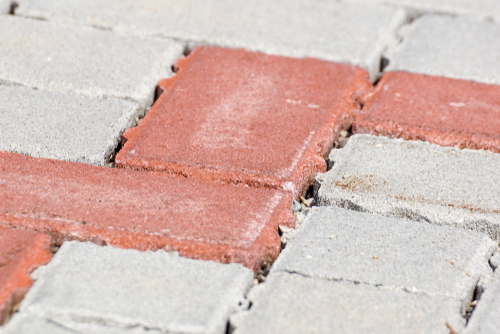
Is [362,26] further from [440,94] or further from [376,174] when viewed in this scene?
[376,174]

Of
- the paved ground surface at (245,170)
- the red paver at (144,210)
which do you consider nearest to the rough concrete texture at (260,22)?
the paved ground surface at (245,170)

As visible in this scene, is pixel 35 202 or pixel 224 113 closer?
pixel 35 202

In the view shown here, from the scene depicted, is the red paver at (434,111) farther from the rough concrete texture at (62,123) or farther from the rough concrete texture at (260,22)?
the rough concrete texture at (62,123)

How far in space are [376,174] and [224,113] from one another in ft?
1.43

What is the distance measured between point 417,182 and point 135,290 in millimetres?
686

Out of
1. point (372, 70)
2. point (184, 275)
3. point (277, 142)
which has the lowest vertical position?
point (184, 275)

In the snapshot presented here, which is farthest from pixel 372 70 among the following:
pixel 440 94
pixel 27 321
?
pixel 27 321

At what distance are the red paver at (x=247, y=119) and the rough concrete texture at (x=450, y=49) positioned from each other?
189mm

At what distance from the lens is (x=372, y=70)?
81.0 inches

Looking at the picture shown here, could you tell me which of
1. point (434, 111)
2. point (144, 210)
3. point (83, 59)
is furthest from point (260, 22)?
point (144, 210)

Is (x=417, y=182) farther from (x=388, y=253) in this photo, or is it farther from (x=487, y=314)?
(x=487, y=314)

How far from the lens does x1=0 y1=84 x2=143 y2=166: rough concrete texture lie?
5.15 feet

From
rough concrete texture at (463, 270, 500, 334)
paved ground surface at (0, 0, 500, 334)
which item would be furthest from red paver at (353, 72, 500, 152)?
rough concrete texture at (463, 270, 500, 334)

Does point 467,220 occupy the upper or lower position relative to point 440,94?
lower
